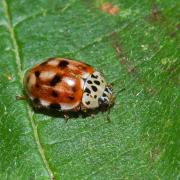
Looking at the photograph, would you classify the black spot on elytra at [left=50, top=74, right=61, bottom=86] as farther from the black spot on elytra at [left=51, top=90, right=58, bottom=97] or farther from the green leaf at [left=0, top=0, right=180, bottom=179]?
the green leaf at [left=0, top=0, right=180, bottom=179]

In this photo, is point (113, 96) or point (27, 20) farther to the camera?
point (27, 20)

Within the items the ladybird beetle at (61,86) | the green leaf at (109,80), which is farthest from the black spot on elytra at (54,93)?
the green leaf at (109,80)

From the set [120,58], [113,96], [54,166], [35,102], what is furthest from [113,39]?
[54,166]

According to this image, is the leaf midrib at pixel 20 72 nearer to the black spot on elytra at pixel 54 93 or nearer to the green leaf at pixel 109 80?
the green leaf at pixel 109 80

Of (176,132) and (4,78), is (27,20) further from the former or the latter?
(176,132)

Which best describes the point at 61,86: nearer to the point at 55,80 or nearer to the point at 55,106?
the point at 55,80

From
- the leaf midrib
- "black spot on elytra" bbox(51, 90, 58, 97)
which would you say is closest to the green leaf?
the leaf midrib
